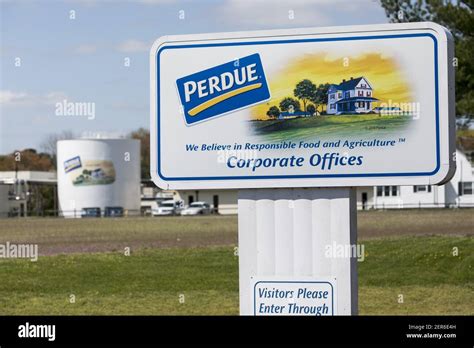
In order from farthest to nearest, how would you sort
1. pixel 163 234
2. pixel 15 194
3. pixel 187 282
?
pixel 15 194, pixel 163 234, pixel 187 282

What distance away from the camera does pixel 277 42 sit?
8.28m

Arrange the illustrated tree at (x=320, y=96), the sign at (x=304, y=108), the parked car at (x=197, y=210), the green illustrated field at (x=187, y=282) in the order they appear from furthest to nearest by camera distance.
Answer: the parked car at (x=197, y=210), the green illustrated field at (x=187, y=282), the illustrated tree at (x=320, y=96), the sign at (x=304, y=108)

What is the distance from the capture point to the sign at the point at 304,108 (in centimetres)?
808

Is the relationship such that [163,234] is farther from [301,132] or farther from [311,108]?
[311,108]

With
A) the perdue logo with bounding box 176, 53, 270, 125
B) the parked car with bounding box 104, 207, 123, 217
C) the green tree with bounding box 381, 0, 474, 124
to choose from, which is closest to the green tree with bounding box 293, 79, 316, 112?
the perdue logo with bounding box 176, 53, 270, 125

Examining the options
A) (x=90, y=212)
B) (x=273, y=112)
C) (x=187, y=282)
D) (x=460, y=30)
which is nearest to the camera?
(x=273, y=112)

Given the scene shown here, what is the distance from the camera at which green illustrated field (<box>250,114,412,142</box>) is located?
26.7 ft

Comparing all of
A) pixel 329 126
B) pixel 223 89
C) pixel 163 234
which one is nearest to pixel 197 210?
pixel 163 234

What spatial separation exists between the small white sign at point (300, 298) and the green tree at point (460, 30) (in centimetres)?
1593

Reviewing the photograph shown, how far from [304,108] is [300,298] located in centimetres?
164

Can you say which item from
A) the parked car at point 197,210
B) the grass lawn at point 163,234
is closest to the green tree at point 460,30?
the grass lawn at point 163,234

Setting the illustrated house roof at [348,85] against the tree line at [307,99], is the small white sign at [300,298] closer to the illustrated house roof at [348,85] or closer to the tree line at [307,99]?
the tree line at [307,99]

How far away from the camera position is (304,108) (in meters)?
8.27

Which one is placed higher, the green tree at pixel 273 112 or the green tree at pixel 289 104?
the green tree at pixel 289 104
